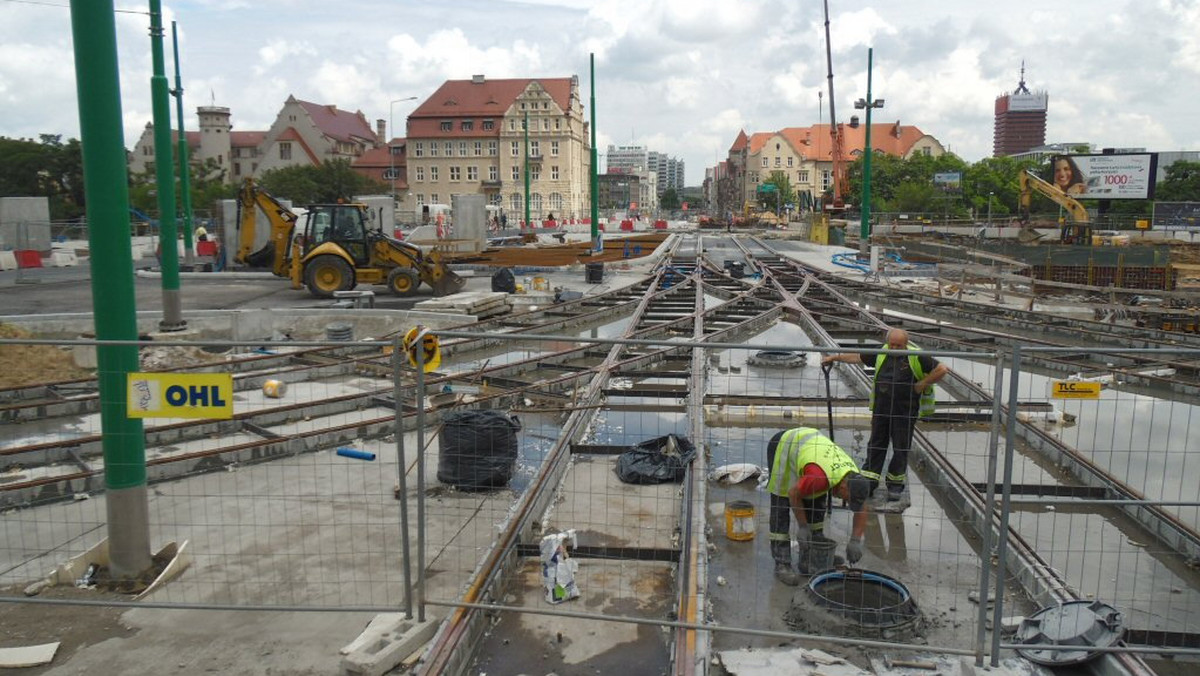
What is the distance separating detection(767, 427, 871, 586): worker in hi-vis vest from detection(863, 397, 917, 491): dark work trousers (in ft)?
3.56

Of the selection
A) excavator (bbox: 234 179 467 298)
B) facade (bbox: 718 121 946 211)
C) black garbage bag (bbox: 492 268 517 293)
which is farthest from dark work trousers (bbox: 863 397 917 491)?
facade (bbox: 718 121 946 211)

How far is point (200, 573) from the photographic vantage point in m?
5.45

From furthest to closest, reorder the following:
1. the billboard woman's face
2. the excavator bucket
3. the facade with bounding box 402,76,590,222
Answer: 1. the facade with bounding box 402,76,590,222
2. the billboard woman's face
3. the excavator bucket

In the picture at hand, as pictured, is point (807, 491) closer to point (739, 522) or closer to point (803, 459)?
point (803, 459)

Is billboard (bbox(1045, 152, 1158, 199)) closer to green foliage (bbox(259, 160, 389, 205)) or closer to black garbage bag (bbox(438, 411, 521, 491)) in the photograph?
green foliage (bbox(259, 160, 389, 205))

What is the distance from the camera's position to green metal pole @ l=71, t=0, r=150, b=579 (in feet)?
16.3

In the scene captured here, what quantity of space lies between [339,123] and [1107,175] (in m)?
91.6

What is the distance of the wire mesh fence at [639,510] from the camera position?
16.2 feet

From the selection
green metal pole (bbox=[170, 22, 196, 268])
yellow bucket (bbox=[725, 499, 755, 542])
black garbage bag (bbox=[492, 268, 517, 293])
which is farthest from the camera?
black garbage bag (bbox=[492, 268, 517, 293])

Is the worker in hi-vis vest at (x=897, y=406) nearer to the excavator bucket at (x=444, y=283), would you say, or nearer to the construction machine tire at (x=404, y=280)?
the excavator bucket at (x=444, y=283)

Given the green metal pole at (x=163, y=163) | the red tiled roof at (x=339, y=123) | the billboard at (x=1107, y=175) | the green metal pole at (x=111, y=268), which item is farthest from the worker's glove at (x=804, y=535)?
the red tiled roof at (x=339, y=123)

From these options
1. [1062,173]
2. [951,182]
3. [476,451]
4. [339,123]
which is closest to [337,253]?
[476,451]

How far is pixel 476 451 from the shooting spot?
7.07 metres

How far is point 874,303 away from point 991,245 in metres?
20.1
